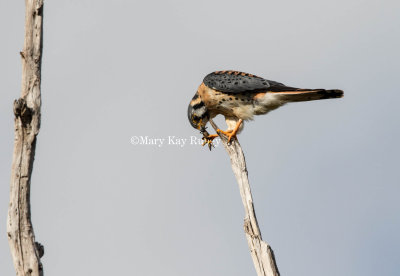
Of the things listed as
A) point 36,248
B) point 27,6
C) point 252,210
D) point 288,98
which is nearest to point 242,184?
point 252,210

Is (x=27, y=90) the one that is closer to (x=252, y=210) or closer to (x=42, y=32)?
(x=42, y=32)

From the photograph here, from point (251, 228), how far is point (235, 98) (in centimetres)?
234

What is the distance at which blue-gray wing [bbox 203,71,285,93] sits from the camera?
26.0 feet

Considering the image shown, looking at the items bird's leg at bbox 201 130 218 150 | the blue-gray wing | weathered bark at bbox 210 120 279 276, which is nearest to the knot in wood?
weathered bark at bbox 210 120 279 276

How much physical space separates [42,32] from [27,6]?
0.29 meters

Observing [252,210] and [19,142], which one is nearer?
[19,142]

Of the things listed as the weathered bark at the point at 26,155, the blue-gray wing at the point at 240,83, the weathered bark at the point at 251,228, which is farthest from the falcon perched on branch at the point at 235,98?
the weathered bark at the point at 26,155

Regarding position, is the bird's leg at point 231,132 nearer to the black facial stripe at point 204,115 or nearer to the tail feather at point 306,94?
→ the black facial stripe at point 204,115

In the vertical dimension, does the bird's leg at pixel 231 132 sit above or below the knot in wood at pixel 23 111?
above

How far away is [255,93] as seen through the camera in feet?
26.4

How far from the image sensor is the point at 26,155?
16.3ft

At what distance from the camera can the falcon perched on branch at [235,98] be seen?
7871 millimetres

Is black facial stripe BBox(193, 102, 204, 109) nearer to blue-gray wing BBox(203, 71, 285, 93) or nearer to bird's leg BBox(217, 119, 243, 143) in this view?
blue-gray wing BBox(203, 71, 285, 93)

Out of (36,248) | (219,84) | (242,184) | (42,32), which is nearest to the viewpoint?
(36,248)
